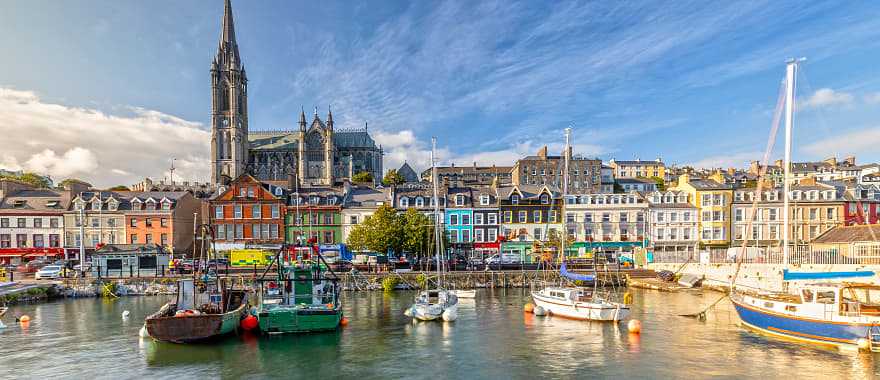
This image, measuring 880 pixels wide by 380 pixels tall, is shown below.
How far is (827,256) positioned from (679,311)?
14.9m

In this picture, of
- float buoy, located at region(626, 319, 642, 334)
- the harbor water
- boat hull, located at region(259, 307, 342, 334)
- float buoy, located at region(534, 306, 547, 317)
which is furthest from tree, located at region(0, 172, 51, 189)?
float buoy, located at region(626, 319, 642, 334)

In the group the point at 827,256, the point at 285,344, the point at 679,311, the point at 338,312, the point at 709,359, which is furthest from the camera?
the point at 827,256

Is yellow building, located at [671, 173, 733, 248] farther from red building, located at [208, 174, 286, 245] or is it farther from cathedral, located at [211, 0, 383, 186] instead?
cathedral, located at [211, 0, 383, 186]

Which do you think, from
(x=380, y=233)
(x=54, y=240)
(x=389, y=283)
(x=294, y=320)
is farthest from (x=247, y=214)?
(x=294, y=320)

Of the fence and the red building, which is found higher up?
the red building

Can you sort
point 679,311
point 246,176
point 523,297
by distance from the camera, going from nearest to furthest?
point 679,311
point 523,297
point 246,176

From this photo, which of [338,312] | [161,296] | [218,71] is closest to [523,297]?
[338,312]

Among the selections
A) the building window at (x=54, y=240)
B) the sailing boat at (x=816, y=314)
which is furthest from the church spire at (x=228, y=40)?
the sailing boat at (x=816, y=314)

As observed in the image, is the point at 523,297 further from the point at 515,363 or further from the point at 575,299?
the point at 515,363

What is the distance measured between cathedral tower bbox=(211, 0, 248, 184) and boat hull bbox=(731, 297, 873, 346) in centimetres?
13467

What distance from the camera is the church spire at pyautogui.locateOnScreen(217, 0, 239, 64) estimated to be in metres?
148

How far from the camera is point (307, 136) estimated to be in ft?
494

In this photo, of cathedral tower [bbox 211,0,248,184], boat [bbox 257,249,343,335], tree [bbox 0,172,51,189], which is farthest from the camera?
cathedral tower [bbox 211,0,248,184]

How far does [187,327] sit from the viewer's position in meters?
29.8
